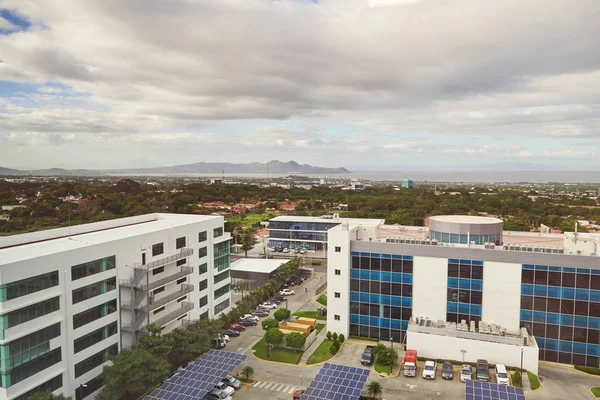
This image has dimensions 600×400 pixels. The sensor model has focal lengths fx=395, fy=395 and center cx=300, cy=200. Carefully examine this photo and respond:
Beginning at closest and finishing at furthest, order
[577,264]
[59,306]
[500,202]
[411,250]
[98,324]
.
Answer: [59,306]
[98,324]
[577,264]
[411,250]
[500,202]

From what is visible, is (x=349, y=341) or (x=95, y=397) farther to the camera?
(x=349, y=341)

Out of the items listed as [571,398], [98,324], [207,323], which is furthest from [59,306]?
[571,398]

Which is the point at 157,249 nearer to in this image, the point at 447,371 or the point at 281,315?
the point at 281,315

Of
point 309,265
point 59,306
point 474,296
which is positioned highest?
point 59,306

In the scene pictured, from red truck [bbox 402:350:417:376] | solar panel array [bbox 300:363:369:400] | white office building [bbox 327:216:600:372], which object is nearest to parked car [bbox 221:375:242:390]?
solar panel array [bbox 300:363:369:400]

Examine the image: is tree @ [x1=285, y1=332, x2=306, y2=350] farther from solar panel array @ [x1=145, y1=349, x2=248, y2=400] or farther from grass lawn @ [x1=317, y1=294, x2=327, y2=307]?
grass lawn @ [x1=317, y1=294, x2=327, y2=307]

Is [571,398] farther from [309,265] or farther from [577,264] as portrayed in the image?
[309,265]

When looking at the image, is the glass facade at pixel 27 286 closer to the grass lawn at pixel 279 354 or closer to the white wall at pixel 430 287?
the grass lawn at pixel 279 354

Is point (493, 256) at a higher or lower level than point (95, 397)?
higher
